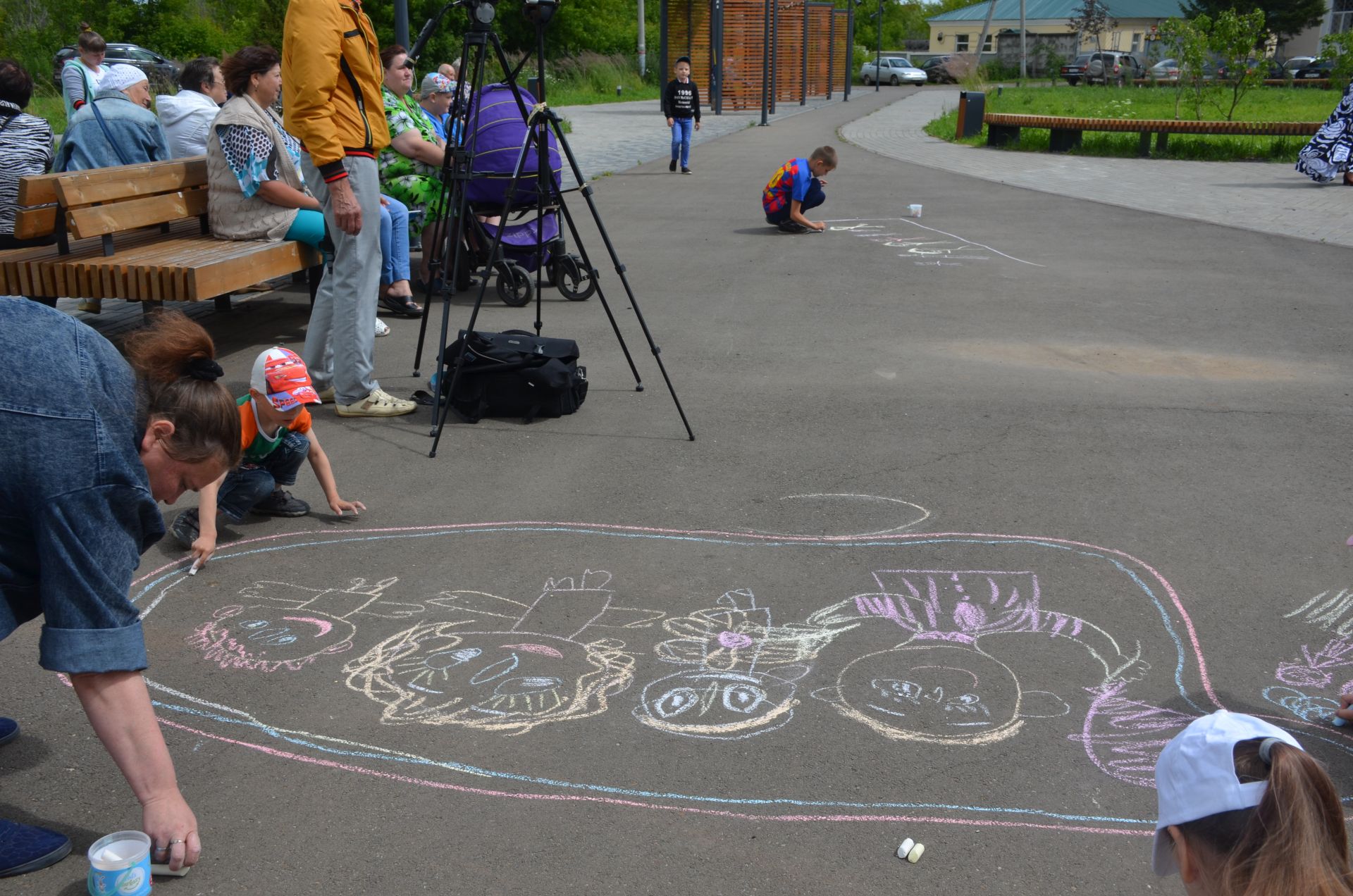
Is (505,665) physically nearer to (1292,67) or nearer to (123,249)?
(123,249)

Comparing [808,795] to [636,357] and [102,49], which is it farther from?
[102,49]

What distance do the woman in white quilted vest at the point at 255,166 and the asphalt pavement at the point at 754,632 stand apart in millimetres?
742

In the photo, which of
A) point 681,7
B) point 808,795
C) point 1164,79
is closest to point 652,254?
point 808,795

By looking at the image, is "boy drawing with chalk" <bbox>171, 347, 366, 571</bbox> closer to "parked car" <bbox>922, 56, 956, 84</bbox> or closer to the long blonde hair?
the long blonde hair

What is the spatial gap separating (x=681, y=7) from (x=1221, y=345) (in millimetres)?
26617

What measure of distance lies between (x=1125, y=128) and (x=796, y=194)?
9340 millimetres

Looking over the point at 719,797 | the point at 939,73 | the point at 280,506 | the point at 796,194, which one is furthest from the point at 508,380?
the point at 939,73

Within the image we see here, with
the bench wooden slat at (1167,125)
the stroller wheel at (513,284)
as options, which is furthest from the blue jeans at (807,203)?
the bench wooden slat at (1167,125)

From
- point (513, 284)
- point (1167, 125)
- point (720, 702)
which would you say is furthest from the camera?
point (1167, 125)

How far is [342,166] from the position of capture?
534 centimetres

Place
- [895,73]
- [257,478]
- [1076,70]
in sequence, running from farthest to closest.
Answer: [895,73], [1076,70], [257,478]

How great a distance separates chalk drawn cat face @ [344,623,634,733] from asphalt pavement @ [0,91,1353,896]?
0.04 feet

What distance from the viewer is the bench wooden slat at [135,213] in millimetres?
6012

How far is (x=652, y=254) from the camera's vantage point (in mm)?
10258
